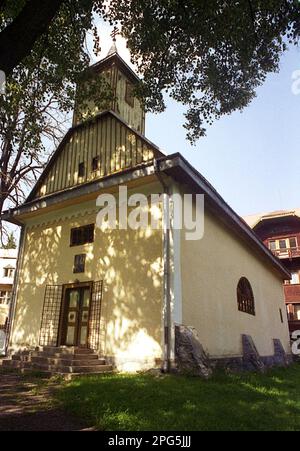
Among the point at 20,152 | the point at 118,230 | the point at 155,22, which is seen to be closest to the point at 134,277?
the point at 118,230

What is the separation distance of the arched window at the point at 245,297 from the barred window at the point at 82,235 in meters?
6.17

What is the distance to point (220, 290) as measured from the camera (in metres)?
11.5

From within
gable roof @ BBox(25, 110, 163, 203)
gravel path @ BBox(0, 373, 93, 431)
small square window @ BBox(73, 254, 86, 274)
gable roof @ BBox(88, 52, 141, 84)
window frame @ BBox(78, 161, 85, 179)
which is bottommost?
gravel path @ BBox(0, 373, 93, 431)

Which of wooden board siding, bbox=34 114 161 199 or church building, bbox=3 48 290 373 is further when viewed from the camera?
wooden board siding, bbox=34 114 161 199

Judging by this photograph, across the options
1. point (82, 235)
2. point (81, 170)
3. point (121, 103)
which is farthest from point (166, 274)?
point (121, 103)

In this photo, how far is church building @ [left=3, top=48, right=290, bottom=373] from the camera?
9062mm

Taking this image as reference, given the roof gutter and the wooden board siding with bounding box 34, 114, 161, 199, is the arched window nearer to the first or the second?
the roof gutter

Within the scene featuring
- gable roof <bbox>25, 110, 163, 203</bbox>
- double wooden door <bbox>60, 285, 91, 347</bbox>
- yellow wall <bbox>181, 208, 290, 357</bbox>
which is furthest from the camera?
gable roof <bbox>25, 110, 163, 203</bbox>

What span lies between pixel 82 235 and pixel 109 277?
6.91ft

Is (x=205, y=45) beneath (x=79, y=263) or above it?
above

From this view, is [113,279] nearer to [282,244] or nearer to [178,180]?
[178,180]

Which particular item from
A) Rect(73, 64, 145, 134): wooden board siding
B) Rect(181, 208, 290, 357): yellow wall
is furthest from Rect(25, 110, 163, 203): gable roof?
Rect(181, 208, 290, 357): yellow wall

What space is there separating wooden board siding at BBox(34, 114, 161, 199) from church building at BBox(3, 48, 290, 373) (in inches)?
1.7

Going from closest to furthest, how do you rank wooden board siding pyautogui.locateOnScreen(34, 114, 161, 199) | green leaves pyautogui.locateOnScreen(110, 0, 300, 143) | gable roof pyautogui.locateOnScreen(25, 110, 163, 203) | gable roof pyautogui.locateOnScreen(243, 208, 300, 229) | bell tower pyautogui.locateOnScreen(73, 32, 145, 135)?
green leaves pyautogui.locateOnScreen(110, 0, 300, 143) → wooden board siding pyautogui.locateOnScreen(34, 114, 161, 199) → gable roof pyautogui.locateOnScreen(25, 110, 163, 203) → bell tower pyautogui.locateOnScreen(73, 32, 145, 135) → gable roof pyautogui.locateOnScreen(243, 208, 300, 229)
